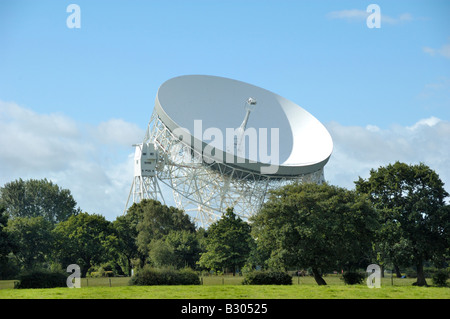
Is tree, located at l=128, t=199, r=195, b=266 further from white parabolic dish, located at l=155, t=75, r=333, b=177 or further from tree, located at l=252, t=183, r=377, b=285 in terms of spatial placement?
tree, located at l=252, t=183, r=377, b=285

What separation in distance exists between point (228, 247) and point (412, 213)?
1608 centimetres

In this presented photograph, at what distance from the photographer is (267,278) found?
1363 inches

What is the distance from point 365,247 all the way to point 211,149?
56.4ft

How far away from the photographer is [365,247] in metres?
41.9

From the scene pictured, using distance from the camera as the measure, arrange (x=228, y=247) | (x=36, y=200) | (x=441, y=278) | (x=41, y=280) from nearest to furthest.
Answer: (x=41, y=280) < (x=441, y=278) < (x=228, y=247) < (x=36, y=200)

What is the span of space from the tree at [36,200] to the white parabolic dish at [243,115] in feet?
164

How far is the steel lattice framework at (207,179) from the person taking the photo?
186 feet

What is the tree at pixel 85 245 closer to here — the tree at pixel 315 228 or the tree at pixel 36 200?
the tree at pixel 315 228

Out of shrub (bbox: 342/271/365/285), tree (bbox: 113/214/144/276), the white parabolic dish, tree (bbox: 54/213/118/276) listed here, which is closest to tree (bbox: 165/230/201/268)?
tree (bbox: 113/214/144/276)

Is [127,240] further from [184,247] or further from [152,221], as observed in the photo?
[184,247]

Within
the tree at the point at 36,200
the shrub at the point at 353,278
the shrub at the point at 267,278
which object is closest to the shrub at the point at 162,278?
the shrub at the point at 267,278

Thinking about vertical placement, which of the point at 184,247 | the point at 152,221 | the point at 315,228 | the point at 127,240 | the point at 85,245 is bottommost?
the point at 184,247

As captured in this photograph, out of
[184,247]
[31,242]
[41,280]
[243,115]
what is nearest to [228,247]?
[184,247]
